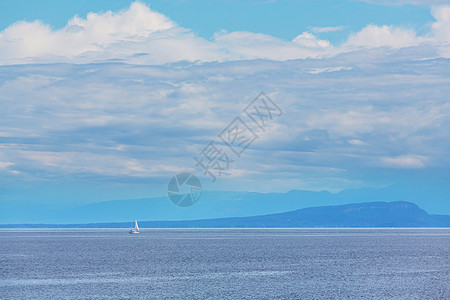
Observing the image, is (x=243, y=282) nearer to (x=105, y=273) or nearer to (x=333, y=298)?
(x=333, y=298)

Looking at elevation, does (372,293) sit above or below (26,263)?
below

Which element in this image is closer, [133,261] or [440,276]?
[440,276]

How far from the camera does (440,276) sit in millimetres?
111688

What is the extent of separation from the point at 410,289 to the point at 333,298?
16440mm

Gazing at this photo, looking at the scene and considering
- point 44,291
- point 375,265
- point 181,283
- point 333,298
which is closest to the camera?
point 333,298

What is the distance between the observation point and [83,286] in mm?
93812

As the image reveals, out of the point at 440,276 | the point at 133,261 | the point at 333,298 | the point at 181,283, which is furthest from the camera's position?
the point at 133,261

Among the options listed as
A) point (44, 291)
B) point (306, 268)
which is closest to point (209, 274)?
point (306, 268)

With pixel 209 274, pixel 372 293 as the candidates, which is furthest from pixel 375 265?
pixel 372 293

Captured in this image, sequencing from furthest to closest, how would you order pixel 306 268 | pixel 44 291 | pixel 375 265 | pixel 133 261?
pixel 133 261 → pixel 375 265 → pixel 306 268 → pixel 44 291

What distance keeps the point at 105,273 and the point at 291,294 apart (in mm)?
44137

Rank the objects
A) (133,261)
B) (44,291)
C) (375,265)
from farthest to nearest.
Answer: (133,261), (375,265), (44,291)

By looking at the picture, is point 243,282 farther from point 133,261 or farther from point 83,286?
point 133,261

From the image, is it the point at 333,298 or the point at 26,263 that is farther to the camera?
the point at 26,263
